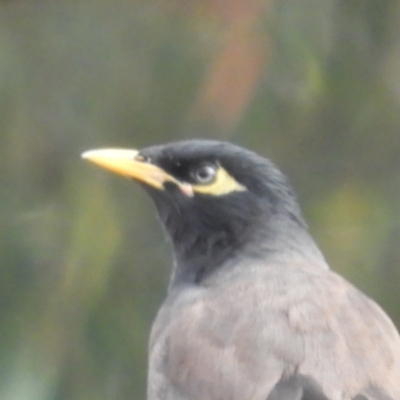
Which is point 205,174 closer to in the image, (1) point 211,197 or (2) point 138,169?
(1) point 211,197

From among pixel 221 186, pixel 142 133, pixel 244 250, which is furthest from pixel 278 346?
pixel 142 133

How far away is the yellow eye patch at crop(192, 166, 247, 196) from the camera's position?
414cm

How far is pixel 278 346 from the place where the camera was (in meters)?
3.49

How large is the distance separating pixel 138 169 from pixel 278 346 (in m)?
0.92

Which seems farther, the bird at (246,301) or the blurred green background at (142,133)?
the blurred green background at (142,133)

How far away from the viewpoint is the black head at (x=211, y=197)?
413cm

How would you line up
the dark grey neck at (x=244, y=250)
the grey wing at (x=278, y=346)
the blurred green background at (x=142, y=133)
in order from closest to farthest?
the grey wing at (x=278, y=346), the dark grey neck at (x=244, y=250), the blurred green background at (x=142, y=133)

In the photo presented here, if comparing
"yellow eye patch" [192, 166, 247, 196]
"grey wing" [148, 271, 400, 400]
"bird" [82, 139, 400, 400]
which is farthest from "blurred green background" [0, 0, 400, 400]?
"grey wing" [148, 271, 400, 400]

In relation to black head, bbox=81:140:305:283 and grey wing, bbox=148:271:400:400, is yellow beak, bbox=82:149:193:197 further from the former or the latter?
grey wing, bbox=148:271:400:400

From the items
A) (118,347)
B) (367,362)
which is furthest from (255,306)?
(118,347)

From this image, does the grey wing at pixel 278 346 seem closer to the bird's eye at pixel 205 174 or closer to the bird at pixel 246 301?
the bird at pixel 246 301

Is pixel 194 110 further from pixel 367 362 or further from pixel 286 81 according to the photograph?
pixel 367 362

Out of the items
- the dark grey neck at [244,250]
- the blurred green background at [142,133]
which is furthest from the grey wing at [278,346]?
the blurred green background at [142,133]

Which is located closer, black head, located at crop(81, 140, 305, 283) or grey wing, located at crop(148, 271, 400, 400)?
grey wing, located at crop(148, 271, 400, 400)
